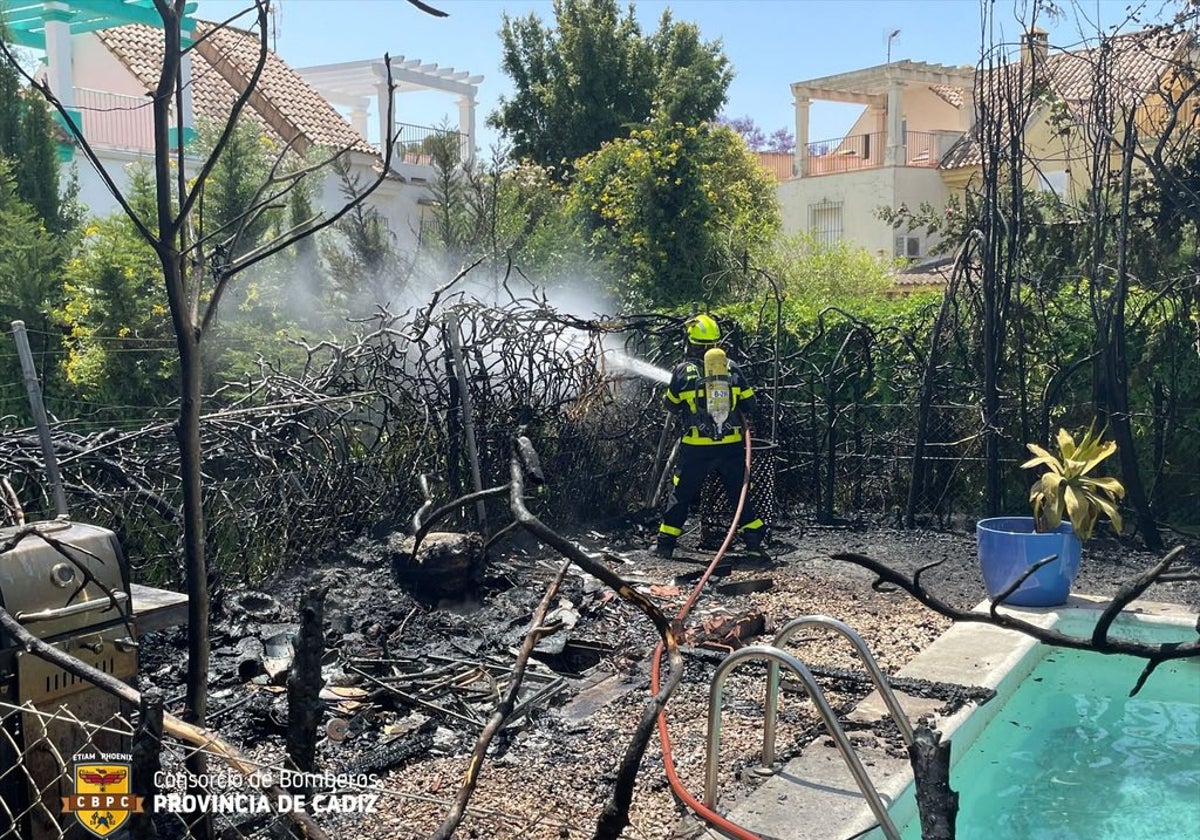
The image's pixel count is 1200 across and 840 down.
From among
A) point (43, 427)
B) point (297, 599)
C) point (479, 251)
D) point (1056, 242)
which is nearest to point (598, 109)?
point (479, 251)

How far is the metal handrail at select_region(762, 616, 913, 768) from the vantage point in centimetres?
412

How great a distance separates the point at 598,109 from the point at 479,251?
15.0 m

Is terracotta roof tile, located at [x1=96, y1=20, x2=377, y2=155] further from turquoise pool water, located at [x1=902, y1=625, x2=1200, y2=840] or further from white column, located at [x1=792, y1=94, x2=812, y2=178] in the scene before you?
turquoise pool water, located at [x1=902, y1=625, x2=1200, y2=840]

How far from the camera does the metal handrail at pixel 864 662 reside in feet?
13.5

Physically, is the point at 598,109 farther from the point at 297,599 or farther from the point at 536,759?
the point at 536,759

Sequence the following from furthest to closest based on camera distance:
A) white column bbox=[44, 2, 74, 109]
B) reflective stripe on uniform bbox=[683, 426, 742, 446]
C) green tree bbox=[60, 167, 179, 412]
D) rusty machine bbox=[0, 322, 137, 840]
→ white column bbox=[44, 2, 74, 109] < green tree bbox=[60, 167, 179, 412] < reflective stripe on uniform bbox=[683, 426, 742, 446] < rusty machine bbox=[0, 322, 137, 840]

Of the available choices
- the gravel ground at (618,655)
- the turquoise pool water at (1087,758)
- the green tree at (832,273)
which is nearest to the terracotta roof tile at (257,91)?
the green tree at (832,273)

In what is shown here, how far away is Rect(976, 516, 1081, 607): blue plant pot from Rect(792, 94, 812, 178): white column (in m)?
25.2

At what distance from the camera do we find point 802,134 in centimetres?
3125

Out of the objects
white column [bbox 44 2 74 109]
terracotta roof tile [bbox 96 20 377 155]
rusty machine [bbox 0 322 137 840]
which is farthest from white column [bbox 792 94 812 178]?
rusty machine [bbox 0 322 137 840]

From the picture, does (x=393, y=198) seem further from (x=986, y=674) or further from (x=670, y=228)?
(x=986, y=674)

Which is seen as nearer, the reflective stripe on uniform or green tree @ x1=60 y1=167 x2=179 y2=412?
the reflective stripe on uniform

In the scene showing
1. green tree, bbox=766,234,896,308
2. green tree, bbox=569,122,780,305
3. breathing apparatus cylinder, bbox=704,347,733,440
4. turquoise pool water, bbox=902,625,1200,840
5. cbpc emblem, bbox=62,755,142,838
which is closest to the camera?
cbpc emblem, bbox=62,755,142,838

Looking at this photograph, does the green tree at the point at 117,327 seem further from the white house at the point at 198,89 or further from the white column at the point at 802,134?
the white column at the point at 802,134
